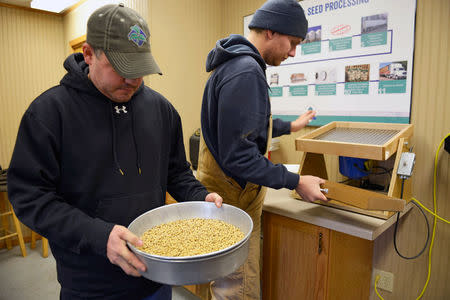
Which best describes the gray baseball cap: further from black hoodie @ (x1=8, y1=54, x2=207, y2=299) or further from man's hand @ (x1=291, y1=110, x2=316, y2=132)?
man's hand @ (x1=291, y1=110, x2=316, y2=132)

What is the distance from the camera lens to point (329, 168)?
6.95 ft

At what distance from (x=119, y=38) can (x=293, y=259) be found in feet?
4.39

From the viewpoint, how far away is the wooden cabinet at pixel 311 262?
4.82 ft

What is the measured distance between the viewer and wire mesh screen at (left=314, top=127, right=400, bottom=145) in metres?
1.45

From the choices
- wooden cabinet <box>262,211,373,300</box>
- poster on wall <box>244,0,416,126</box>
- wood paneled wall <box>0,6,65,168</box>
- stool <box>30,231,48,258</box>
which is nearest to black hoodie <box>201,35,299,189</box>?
wooden cabinet <box>262,211,373,300</box>

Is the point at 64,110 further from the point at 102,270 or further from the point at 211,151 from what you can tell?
the point at 211,151

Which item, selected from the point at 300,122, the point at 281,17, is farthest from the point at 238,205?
the point at 281,17

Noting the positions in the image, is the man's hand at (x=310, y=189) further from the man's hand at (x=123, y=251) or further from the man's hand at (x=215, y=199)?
the man's hand at (x=123, y=251)

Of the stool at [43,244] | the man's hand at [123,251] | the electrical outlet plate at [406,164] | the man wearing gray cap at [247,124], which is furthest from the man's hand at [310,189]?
the stool at [43,244]

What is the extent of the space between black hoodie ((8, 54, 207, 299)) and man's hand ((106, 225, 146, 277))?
1.2 inches

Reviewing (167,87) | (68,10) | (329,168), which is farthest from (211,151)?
(68,10)

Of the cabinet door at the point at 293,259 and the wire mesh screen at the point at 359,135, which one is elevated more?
the wire mesh screen at the point at 359,135

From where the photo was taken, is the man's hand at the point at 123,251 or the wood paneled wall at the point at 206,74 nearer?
the man's hand at the point at 123,251

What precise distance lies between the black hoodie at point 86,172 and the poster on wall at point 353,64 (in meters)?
1.34
